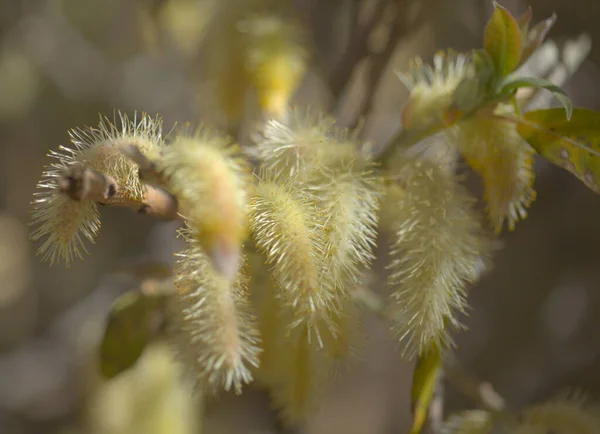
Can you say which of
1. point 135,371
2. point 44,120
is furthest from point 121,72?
point 135,371

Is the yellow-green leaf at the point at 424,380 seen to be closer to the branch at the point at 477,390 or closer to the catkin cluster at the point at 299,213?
the catkin cluster at the point at 299,213

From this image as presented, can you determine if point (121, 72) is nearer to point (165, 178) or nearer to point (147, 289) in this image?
point (147, 289)

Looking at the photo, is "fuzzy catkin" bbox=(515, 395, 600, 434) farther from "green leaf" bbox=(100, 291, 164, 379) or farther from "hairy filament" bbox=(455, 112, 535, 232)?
"green leaf" bbox=(100, 291, 164, 379)

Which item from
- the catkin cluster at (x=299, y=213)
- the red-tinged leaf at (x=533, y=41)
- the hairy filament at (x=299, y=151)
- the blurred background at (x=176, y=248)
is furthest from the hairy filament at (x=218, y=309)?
the red-tinged leaf at (x=533, y=41)

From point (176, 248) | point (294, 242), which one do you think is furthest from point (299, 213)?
point (176, 248)

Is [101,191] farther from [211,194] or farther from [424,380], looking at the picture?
[424,380]

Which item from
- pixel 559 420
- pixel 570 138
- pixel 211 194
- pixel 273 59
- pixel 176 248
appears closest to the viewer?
pixel 211 194

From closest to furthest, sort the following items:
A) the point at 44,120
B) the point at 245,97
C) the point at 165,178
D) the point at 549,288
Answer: the point at 165,178 → the point at 245,97 → the point at 549,288 → the point at 44,120
